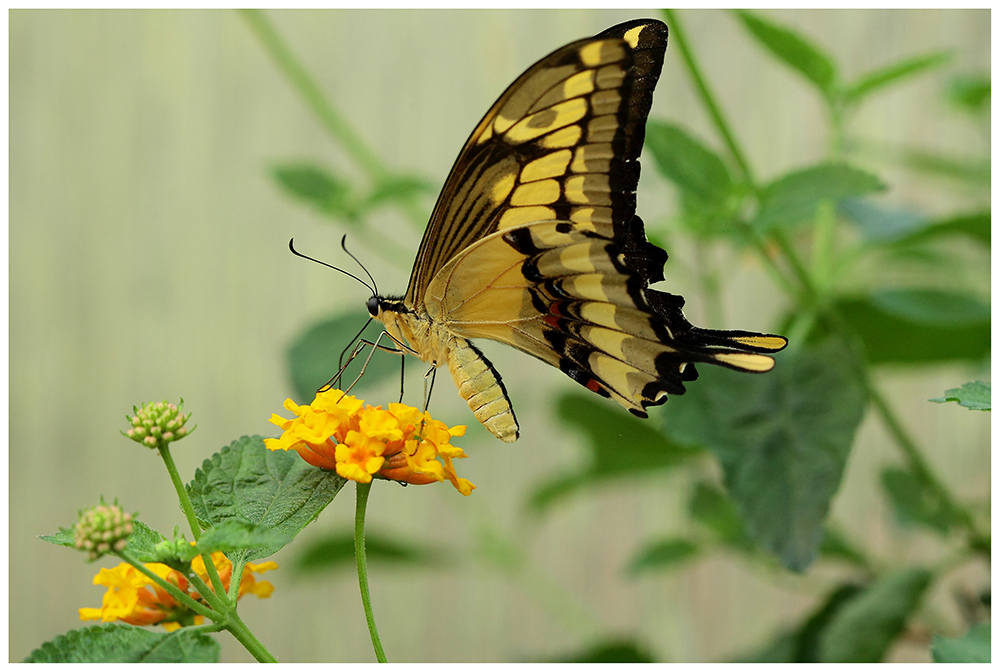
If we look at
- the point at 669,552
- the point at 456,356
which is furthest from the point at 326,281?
the point at 456,356

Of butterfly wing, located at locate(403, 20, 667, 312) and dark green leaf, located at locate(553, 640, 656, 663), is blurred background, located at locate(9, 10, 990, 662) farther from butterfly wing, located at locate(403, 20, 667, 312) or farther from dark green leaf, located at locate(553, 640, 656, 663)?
butterfly wing, located at locate(403, 20, 667, 312)

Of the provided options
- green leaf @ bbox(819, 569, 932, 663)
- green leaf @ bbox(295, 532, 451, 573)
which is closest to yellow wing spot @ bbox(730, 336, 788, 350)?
green leaf @ bbox(819, 569, 932, 663)

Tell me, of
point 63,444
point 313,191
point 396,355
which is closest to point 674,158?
point 396,355

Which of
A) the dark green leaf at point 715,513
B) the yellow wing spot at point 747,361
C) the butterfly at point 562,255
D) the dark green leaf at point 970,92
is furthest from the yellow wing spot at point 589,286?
the dark green leaf at point 970,92

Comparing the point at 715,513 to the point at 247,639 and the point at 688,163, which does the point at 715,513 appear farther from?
the point at 247,639

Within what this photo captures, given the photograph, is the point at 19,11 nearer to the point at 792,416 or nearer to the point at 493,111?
the point at 493,111

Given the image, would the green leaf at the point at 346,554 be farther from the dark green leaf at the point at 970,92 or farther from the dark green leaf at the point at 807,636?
the dark green leaf at the point at 970,92
